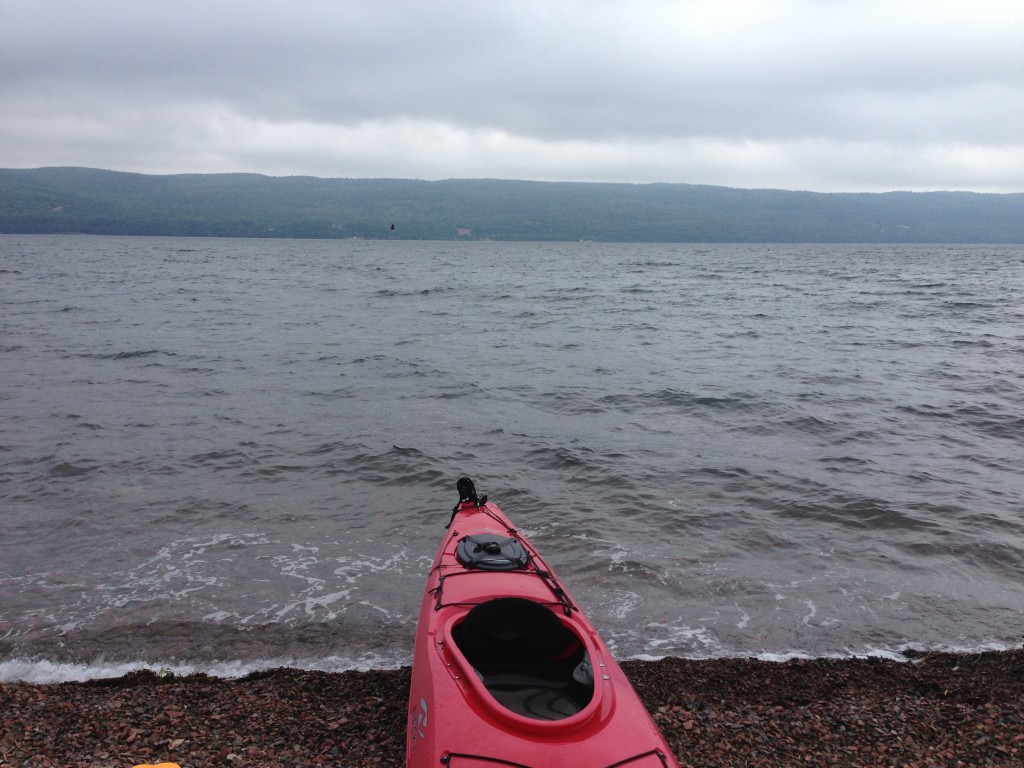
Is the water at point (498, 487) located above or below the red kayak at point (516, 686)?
below

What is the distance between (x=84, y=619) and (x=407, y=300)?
33935 mm

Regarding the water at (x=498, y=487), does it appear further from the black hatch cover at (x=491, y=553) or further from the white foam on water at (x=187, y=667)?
the black hatch cover at (x=491, y=553)

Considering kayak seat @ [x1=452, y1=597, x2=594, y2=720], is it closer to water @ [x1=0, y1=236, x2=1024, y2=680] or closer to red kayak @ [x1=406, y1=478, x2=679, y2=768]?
red kayak @ [x1=406, y1=478, x2=679, y2=768]

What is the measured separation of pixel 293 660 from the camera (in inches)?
259

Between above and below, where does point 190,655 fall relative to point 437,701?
below

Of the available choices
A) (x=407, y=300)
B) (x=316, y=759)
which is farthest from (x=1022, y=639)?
(x=407, y=300)

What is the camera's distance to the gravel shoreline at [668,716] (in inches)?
189

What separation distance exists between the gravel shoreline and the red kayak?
724mm

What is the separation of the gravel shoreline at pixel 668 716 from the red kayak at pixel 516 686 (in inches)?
28.5

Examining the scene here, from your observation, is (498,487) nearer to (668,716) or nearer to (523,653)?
(668,716)

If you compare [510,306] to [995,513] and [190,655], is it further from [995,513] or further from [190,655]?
[190,655]

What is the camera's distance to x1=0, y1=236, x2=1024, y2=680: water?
7.24m

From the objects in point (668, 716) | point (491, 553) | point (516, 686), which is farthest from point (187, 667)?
point (668, 716)

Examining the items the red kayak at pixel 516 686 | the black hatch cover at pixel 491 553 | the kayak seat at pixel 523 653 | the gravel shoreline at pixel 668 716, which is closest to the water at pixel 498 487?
the gravel shoreline at pixel 668 716
